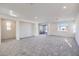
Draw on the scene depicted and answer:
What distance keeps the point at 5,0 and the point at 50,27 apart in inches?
352

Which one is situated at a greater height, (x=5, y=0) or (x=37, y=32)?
(x=5, y=0)

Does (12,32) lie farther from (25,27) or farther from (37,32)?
(37,32)

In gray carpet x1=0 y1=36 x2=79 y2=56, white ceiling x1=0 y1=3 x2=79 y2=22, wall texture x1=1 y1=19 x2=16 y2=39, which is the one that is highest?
white ceiling x1=0 y1=3 x2=79 y2=22

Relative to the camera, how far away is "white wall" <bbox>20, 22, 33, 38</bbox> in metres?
A: 8.34

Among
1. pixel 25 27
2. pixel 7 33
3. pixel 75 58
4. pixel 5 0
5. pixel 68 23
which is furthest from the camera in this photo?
pixel 25 27

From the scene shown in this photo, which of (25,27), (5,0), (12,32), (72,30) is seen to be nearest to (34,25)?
(25,27)

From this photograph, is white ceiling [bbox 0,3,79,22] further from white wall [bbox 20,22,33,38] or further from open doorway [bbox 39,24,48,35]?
open doorway [bbox 39,24,48,35]

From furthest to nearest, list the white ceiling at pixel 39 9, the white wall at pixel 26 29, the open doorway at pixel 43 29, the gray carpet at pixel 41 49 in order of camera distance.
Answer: the open doorway at pixel 43 29 → the white wall at pixel 26 29 → the gray carpet at pixel 41 49 → the white ceiling at pixel 39 9

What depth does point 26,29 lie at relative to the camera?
9.15 metres

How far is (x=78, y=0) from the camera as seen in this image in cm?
154

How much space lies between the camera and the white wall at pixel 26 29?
27.4 feet

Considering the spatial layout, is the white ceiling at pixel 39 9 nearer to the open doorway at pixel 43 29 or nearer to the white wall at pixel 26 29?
the white wall at pixel 26 29

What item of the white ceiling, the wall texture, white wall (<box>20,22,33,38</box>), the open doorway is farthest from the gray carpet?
the open doorway

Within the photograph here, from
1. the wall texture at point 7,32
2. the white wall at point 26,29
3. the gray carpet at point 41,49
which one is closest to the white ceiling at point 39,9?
the gray carpet at point 41,49
